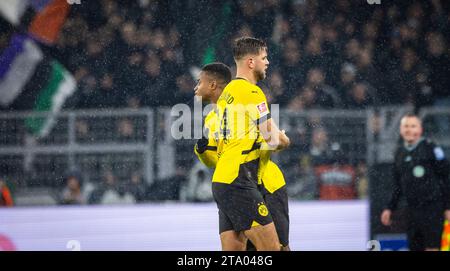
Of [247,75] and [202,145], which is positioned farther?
[202,145]

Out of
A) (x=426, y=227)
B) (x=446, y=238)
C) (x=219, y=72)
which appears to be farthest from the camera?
(x=446, y=238)

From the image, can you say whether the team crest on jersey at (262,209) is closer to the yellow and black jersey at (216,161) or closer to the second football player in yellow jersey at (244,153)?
the second football player in yellow jersey at (244,153)

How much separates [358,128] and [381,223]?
126cm

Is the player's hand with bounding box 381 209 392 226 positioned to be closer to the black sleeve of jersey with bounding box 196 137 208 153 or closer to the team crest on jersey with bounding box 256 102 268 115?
the black sleeve of jersey with bounding box 196 137 208 153

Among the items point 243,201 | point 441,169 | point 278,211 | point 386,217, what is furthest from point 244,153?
point 441,169

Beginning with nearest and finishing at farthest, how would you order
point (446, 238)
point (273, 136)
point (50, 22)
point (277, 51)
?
point (273, 136) < point (446, 238) < point (277, 51) < point (50, 22)

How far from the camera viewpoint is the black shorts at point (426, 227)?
7785mm

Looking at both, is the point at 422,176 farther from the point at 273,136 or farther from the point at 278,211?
the point at 273,136

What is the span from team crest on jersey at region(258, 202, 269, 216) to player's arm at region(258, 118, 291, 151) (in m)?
0.39

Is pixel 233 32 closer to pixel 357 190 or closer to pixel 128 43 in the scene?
pixel 128 43

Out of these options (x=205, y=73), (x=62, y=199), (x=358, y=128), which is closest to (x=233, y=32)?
(x=358, y=128)

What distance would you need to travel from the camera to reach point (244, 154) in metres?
5.50

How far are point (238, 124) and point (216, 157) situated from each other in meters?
0.51

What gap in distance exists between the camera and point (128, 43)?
1036cm
